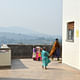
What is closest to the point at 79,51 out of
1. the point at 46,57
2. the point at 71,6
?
the point at 46,57

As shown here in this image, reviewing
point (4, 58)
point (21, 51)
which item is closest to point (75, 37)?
point (4, 58)

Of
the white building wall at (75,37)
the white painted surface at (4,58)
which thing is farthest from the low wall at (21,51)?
the white painted surface at (4,58)

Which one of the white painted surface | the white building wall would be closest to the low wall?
the white building wall

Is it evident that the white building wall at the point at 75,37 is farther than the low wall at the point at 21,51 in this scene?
No

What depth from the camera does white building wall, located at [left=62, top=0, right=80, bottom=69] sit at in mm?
11242

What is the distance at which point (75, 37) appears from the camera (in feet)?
37.6

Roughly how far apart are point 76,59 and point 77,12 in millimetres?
2516

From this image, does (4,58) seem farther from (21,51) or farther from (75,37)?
(21,51)

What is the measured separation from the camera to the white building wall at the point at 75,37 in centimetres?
1124

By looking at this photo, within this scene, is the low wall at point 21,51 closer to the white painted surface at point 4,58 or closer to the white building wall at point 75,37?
the white building wall at point 75,37

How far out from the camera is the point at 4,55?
11.4 meters

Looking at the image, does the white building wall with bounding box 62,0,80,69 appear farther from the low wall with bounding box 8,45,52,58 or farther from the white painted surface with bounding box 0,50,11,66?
the low wall with bounding box 8,45,52,58

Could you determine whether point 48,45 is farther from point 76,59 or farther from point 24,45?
point 76,59

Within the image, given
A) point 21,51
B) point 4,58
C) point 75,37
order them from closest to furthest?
point 4,58 → point 75,37 → point 21,51
